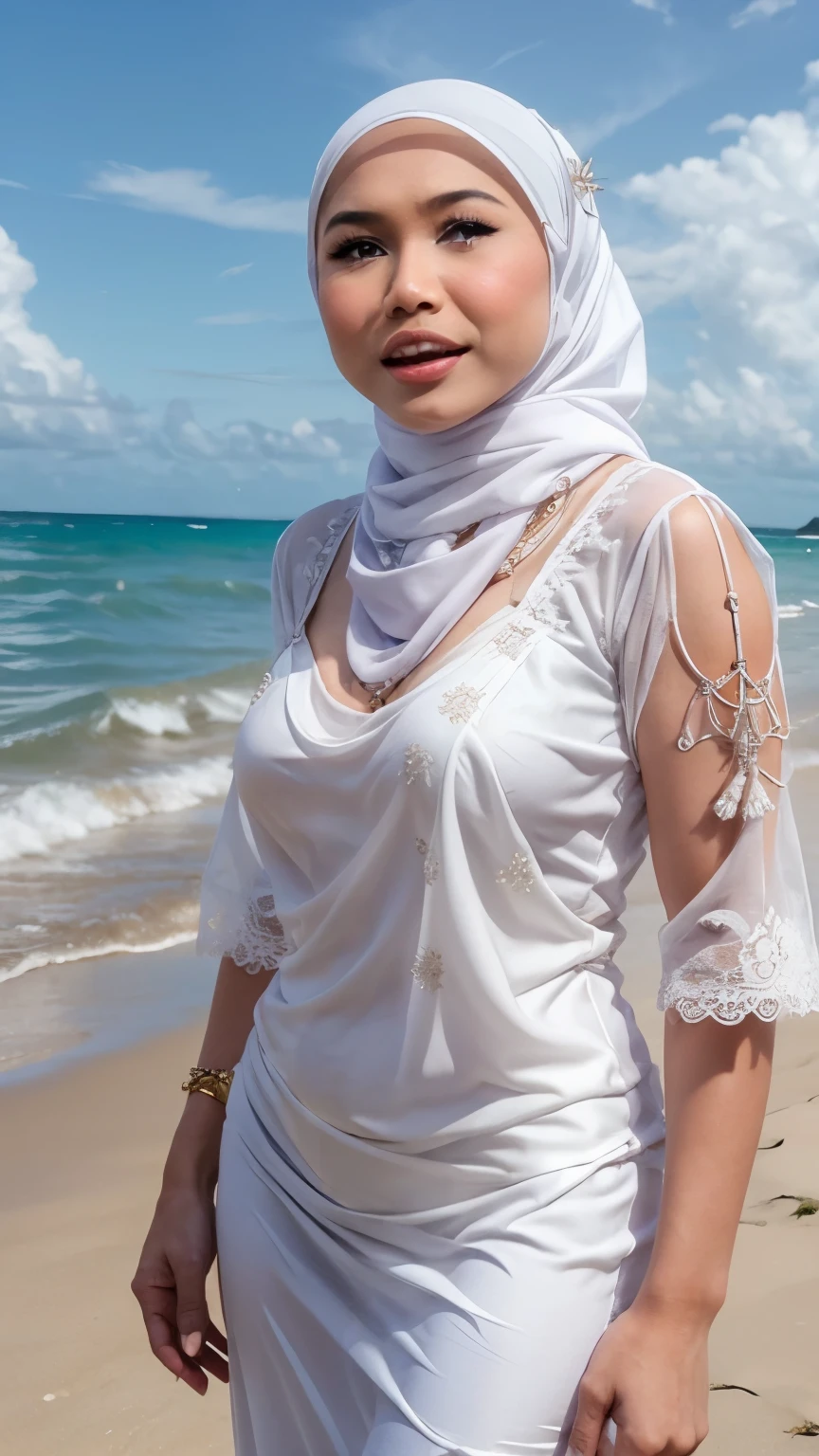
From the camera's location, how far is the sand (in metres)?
2.46

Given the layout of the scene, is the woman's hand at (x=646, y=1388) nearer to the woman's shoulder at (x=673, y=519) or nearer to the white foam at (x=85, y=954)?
the woman's shoulder at (x=673, y=519)

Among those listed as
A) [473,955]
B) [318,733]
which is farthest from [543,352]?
[473,955]

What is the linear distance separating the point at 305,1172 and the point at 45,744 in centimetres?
853

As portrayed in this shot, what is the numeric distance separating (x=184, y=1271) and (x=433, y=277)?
120 centimetres

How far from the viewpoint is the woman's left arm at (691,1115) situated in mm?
1215

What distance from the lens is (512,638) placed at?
134 centimetres

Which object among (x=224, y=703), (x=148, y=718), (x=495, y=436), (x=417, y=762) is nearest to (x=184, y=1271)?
(x=417, y=762)

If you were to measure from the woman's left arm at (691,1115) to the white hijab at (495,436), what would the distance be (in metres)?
0.25

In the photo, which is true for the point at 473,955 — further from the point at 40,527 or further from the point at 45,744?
the point at 40,527

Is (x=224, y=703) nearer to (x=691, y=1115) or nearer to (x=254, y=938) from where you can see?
(x=254, y=938)

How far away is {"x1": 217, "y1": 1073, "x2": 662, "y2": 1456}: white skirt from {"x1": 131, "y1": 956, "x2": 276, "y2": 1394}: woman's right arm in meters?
0.15

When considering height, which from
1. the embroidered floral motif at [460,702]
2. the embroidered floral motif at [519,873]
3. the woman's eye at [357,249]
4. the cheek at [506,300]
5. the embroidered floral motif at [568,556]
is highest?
the woman's eye at [357,249]

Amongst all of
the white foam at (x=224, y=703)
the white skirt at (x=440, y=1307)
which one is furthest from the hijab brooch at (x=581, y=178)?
the white foam at (x=224, y=703)

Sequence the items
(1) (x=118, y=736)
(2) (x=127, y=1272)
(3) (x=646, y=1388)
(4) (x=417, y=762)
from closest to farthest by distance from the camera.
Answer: (3) (x=646, y=1388) < (4) (x=417, y=762) < (2) (x=127, y=1272) < (1) (x=118, y=736)
